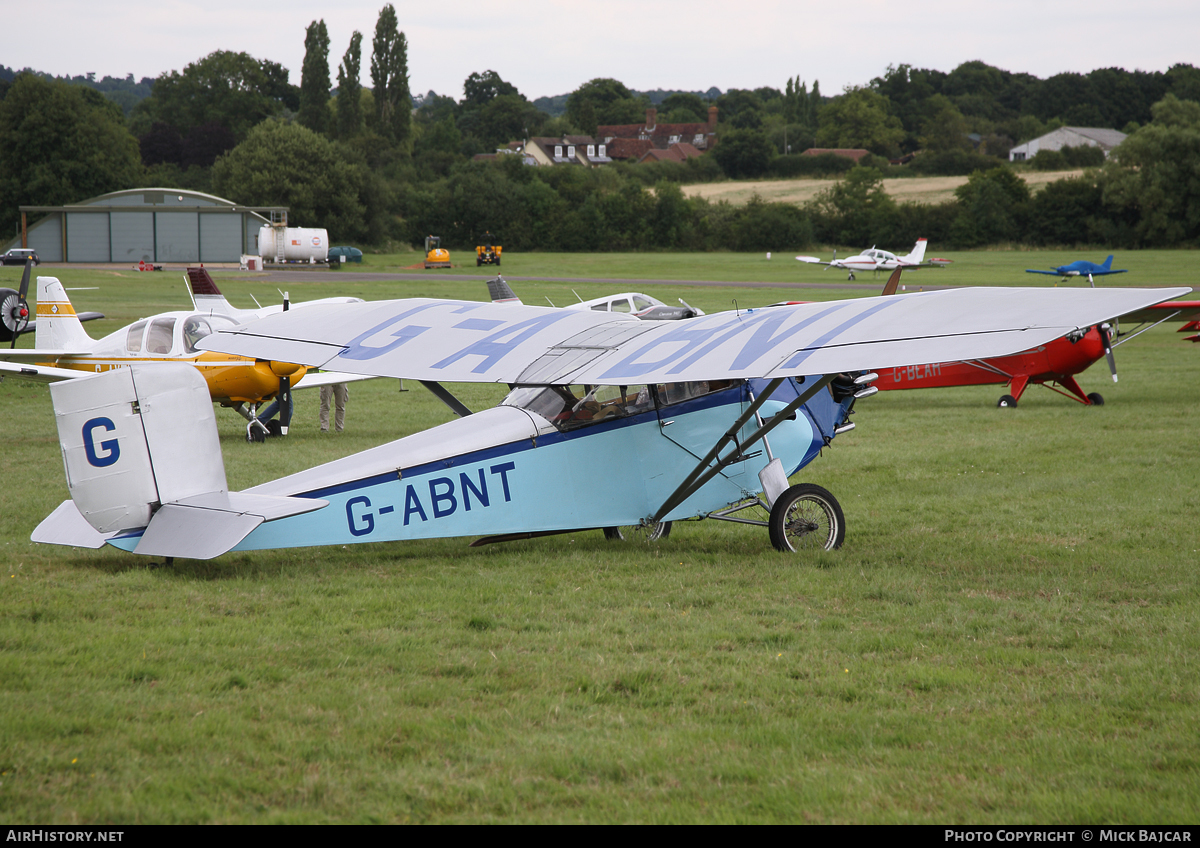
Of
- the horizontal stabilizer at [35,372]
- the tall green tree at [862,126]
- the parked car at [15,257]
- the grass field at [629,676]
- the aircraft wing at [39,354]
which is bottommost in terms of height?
the grass field at [629,676]

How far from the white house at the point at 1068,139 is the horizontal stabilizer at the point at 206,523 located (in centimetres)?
13184

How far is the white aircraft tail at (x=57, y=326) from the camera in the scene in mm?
14953

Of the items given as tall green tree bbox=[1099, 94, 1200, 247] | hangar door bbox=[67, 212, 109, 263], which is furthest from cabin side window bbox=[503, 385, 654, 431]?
tall green tree bbox=[1099, 94, 1200, 247]

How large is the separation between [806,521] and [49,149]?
8616cm

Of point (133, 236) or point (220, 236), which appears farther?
point (220, 236)

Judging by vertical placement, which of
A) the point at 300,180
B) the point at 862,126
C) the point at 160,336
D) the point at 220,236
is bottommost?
the point at 160,336

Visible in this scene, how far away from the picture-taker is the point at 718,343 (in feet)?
23.7

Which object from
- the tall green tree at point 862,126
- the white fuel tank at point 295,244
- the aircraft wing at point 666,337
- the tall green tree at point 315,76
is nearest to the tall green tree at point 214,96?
the tall green tree at point 315,76

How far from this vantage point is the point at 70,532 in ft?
21.1

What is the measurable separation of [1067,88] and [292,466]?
163 m

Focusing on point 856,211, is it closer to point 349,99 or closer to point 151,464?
point 349,99

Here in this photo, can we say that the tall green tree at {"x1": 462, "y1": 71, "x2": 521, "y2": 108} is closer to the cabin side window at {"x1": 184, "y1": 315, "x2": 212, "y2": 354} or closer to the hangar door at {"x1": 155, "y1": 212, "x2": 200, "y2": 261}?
the hangar door at {"x1": 155, "y1": 212, "x2": 200, "y2": 261}

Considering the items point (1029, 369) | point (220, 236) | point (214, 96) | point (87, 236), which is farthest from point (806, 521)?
point (214, 96)

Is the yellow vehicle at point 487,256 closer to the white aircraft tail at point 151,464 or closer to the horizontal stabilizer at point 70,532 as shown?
the horizontal stabilizer at point 70,532
